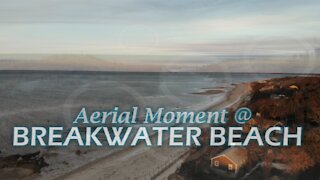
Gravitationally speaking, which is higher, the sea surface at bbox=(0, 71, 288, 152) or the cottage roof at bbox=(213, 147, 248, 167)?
the sea surface at bbox=(0, 71, 288, 152)

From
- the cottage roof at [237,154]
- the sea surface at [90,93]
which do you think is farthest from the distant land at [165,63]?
the cottage roof at [237,154]

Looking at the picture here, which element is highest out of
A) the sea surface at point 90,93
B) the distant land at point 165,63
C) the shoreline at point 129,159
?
the distant land at point 165,63

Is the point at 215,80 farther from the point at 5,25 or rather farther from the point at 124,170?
the point at 5,25

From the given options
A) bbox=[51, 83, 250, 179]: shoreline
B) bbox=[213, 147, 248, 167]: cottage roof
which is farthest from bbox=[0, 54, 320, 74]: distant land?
bbox=[213, 147, 248, 167]: cottage roof

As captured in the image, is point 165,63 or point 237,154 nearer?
point 165,63

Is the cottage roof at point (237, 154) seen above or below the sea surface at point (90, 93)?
below

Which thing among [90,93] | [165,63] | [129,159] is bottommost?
[129,159]

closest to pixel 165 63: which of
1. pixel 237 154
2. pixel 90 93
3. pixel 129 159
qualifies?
pixel 90 93

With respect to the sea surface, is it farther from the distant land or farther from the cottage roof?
the cottage roof

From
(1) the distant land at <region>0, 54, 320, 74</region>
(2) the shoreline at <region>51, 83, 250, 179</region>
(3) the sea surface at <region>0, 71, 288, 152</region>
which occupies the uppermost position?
(1) the distant land at <region>0, 54, 320, 74</region>

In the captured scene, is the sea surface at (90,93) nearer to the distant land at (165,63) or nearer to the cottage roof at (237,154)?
the distant land at (165,63)

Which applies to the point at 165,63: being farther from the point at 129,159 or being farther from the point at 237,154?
the point at 237,154
